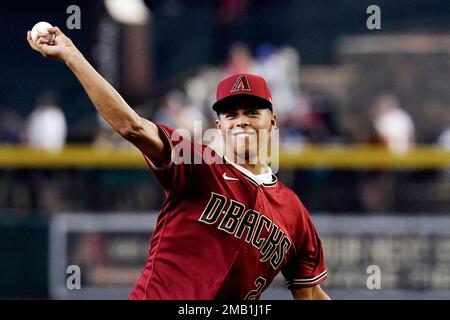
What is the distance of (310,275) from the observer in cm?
486

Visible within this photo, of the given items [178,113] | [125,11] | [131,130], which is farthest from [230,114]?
[125,11]

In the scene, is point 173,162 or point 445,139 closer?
point 173,162

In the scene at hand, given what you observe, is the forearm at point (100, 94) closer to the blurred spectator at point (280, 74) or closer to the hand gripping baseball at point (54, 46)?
the hand gripping baseball at point (54, 46)

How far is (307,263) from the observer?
15.9 feet

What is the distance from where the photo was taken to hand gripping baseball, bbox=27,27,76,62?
387cm

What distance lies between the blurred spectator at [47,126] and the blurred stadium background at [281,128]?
2cm

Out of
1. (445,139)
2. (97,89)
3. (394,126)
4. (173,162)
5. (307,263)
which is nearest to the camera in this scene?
(97,89)

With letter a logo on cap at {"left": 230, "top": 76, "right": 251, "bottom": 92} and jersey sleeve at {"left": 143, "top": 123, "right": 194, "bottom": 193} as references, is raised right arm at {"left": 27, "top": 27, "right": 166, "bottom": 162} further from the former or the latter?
letter a logo on cap at {"left": 230, "top": 76, "right": 251, "bottom": 92}

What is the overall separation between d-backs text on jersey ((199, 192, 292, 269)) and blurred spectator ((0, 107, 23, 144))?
7473 mm

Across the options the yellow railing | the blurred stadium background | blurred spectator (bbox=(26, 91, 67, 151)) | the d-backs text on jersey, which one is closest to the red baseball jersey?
the d-backs text on jersey

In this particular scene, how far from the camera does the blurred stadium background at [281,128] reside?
426 inches

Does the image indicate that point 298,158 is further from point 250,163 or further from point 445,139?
point 250,163

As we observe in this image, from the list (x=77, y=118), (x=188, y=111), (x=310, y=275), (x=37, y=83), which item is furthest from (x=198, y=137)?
(x=310, y=275)

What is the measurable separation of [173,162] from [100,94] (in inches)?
17.3
